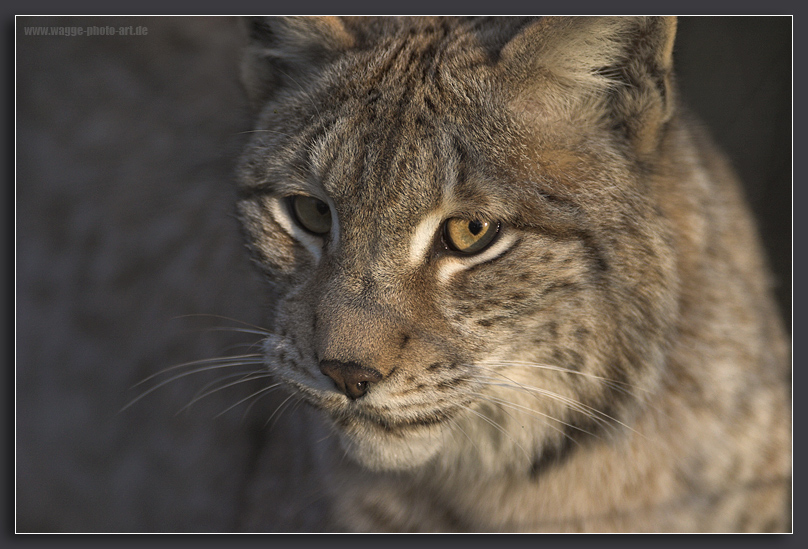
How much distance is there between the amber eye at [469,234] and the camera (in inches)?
69.6

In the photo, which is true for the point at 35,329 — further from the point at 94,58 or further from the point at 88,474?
the point at 94,58

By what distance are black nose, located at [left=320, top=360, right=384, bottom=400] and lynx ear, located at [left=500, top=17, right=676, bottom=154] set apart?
69 cm

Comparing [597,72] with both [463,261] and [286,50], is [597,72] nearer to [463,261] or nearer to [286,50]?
[463,261]

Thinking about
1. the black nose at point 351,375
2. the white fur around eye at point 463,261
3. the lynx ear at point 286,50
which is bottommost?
the black nose at point 351,375

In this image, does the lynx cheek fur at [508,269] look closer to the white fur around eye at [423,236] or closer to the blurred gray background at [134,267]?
the white fur around eye at [423,236]

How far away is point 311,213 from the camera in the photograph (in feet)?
6.35

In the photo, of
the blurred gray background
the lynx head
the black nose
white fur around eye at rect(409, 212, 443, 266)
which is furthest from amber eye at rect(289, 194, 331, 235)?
the blurred gray background

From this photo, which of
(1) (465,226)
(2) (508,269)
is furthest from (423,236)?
(2) (508,269)

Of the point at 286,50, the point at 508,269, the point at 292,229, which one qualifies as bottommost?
the point at 508,269

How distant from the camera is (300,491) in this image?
96.3 inches

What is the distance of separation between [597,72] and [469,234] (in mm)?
479

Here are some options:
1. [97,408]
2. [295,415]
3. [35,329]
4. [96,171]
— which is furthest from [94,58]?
[295,415]

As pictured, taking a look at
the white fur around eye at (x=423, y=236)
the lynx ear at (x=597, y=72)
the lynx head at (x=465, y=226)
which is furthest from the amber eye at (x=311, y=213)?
the lynx ear at (x=597, y=72)

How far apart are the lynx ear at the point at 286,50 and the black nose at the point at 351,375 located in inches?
30.1
